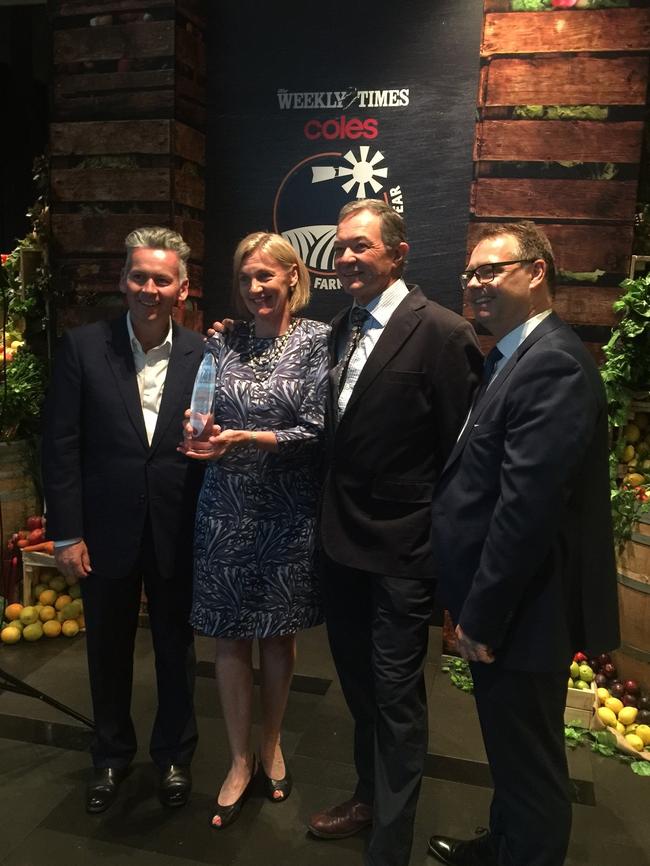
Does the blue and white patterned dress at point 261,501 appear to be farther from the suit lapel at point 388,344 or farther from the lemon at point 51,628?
the lemon at point 51,628

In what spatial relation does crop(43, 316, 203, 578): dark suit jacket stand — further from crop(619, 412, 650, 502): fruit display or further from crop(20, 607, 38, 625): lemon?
crop(619, 412, 650, 502): fruit display

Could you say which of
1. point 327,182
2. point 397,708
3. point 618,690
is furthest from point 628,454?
point 327,182

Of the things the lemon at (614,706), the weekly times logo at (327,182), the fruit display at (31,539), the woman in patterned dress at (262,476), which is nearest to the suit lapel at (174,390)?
the woman in patterned dress at (262,476)

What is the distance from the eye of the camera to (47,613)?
13.2 ft

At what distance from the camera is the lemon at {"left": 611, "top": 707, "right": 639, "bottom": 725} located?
3205 millimetres

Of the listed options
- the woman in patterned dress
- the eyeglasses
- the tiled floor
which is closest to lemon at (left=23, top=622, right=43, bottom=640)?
the tiled floor

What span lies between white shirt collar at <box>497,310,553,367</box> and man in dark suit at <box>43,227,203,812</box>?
1.04m

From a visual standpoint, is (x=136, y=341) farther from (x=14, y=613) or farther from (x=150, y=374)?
(x=14, y=613)

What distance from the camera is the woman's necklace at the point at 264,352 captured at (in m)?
2.40

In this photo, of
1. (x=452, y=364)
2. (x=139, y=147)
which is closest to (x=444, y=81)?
(x=139, y=147)

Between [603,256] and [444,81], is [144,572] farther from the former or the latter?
[444,81]

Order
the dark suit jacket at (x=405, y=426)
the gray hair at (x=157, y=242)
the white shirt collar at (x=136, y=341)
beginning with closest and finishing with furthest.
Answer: the dark suit jacket at (x=405, y=426) < the gray hair at (x=157, y=242) < the white shirt collar at (x=136, y=341)

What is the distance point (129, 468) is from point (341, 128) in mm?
2356

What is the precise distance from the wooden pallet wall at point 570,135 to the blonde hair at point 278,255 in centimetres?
130
